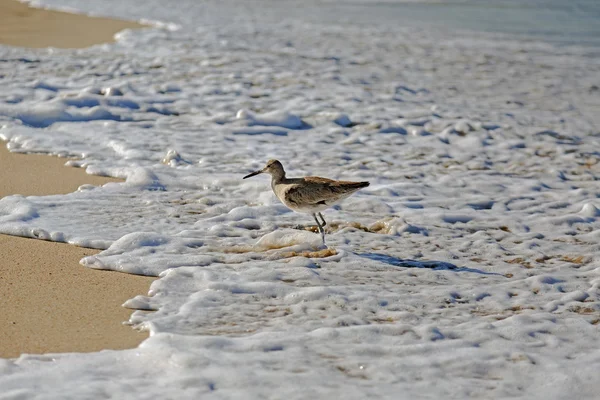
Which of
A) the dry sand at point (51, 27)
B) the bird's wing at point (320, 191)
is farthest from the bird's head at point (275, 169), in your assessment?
the dry sand at point (51, 27)

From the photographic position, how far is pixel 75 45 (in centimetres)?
1381

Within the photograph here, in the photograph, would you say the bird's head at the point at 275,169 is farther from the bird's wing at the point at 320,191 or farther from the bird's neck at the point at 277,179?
the bird's wing at the point at 320,191

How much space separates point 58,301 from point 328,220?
2.35 metres

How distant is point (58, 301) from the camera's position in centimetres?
472

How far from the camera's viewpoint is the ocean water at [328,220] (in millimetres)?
4086

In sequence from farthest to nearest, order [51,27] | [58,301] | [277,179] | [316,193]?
[51,27]
[277,179]
[316,193]
[58,301]

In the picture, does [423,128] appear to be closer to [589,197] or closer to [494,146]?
[494,146]

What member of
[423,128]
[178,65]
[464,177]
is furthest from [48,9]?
[464,177]

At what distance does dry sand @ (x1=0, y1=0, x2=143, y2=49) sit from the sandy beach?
7.28m

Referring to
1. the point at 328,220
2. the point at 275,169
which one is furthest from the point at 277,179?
the point at 328,220

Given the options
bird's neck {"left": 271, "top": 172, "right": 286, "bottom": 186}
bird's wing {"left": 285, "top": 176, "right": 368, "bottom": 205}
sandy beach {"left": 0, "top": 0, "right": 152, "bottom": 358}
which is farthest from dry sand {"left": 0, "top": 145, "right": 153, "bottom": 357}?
bird's neck {"left": 271, "top": 172, "right": 286, "bottom": 186}

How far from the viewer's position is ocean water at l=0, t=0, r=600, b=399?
4086mm

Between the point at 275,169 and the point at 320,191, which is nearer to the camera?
the point at 320,191

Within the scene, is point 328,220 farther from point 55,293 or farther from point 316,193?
point 55,293
